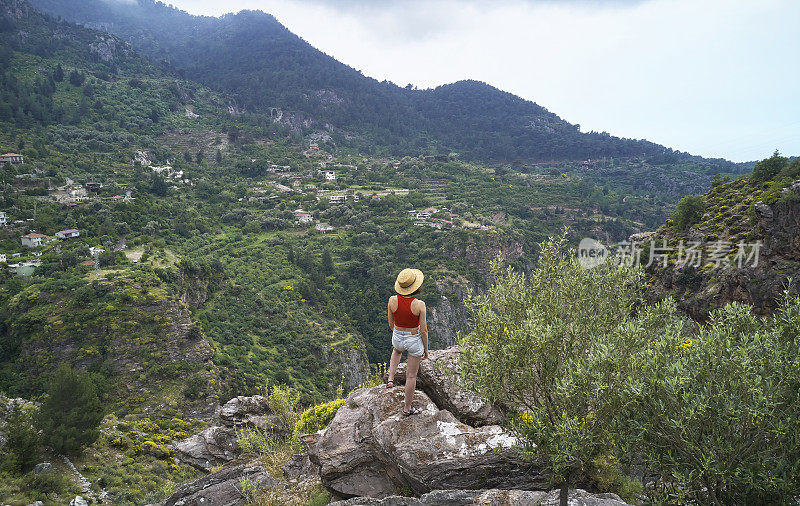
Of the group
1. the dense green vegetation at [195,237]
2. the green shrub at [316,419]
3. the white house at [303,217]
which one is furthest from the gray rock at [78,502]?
the white house at [303,217]

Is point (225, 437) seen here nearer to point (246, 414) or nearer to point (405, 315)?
point (246, 414)

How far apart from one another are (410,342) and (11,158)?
7703 cm

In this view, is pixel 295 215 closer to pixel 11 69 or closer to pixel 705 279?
pixel 705 279

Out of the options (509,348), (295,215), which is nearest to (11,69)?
(295,215)

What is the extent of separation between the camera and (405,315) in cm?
676

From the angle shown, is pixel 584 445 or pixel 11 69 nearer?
pixel 584 445

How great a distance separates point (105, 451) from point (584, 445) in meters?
23.3

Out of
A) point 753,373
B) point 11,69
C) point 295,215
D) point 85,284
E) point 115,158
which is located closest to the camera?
point 753,373

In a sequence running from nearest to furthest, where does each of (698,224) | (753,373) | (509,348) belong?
1. (753,373)
2. (509,348)
3. (698,224)

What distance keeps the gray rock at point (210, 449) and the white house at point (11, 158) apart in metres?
65.6

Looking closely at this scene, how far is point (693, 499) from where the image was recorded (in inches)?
177

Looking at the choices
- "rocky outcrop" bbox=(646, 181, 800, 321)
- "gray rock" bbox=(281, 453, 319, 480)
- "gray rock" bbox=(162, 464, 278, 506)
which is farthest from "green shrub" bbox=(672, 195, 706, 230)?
A: "gray rock" bbox=(162, 464, 278, 506)

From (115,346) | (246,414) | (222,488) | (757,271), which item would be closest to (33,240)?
(115,346)

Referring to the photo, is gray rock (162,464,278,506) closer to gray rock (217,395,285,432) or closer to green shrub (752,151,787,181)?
gray rock (217,395,285,432)
